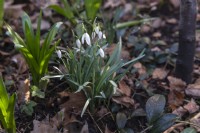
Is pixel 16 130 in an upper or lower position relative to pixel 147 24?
lower

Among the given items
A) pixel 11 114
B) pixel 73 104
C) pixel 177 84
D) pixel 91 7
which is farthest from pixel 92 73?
pixel 91 7

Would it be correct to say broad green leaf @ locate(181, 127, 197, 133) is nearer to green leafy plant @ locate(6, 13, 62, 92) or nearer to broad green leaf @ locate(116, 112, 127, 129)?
broad green leaf @ locate(116, 112, 127, 129)

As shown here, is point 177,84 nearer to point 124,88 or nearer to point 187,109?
point 187,109

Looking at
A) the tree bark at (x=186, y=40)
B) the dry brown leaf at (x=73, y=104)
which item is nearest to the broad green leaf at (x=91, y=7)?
the tree bark at (x=186, y=40)

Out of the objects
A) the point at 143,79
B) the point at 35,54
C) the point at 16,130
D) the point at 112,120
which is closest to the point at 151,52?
the point at 143,79

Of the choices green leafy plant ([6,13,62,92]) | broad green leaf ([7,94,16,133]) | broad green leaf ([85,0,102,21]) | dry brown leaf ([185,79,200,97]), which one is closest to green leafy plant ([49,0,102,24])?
broad green leaf ([85,0,102,21])

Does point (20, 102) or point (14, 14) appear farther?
point (14, 14)

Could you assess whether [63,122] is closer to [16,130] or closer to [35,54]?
[16,130]
